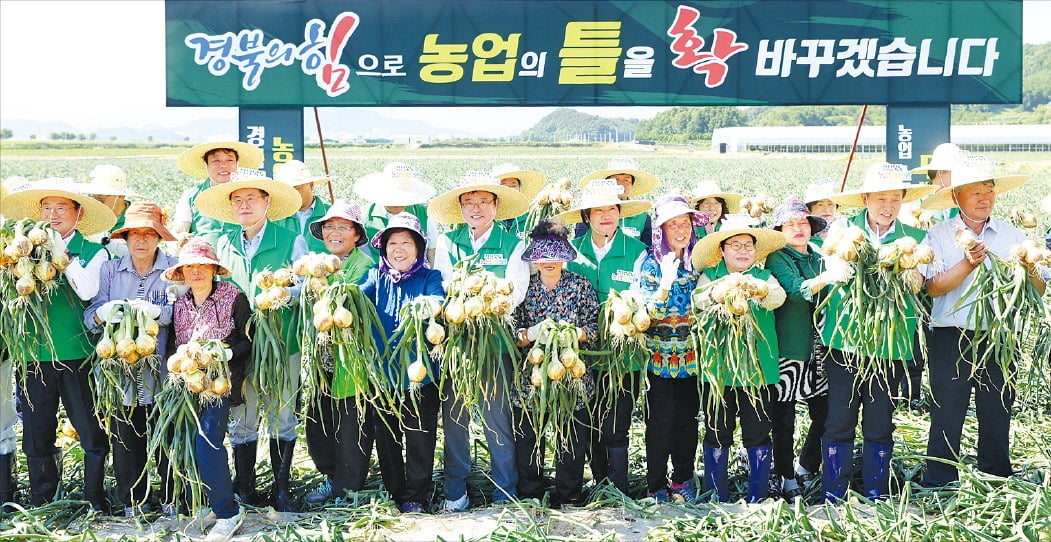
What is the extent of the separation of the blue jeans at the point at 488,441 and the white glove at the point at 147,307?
1.40 m

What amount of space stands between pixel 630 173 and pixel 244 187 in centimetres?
248

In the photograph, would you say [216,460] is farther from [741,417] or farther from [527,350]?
[741,417]

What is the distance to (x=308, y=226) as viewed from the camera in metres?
5.17

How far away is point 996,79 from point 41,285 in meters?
6.37

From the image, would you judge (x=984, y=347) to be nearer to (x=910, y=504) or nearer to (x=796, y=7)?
(x=910, y=504)

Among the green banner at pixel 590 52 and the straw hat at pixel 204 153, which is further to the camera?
the green banner at pixel 590 52

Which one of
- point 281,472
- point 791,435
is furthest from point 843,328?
point 281,472

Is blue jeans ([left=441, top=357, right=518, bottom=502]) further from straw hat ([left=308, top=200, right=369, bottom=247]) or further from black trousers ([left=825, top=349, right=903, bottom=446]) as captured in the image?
black trousers ([left=825, top=349, right=903, bottom=446])

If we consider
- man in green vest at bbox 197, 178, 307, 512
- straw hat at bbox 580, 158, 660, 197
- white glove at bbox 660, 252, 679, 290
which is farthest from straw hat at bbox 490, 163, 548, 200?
white glove at bbox 660, 252, 679, 290

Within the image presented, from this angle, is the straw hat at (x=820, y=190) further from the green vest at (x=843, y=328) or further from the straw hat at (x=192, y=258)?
the straw hat at (x=192, y=258)

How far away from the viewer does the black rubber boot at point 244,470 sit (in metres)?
4.57

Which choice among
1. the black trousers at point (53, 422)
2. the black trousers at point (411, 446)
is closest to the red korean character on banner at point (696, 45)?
the black trousers at point (411, 446)

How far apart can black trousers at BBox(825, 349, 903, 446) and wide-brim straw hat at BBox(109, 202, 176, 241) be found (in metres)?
3.28

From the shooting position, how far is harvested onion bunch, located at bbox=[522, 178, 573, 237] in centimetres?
606
